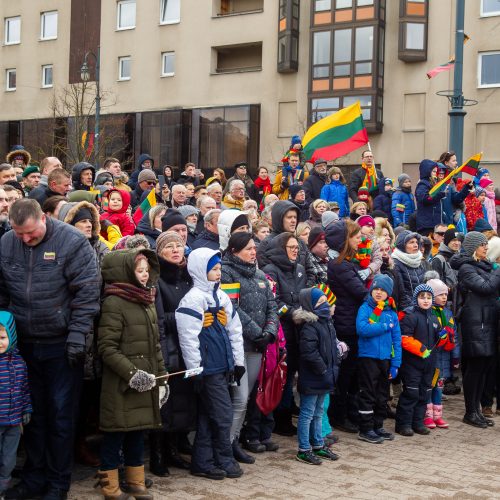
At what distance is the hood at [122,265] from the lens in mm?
6402

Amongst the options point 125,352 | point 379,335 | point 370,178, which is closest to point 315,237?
point 379,335

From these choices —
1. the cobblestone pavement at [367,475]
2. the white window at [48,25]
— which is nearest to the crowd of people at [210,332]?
the cobblestone pavement at [367,475]

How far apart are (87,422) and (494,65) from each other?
1209 inches

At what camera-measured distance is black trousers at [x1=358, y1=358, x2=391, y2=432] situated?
8.84 m

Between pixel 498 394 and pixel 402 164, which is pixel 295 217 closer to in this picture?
pixel 498 394

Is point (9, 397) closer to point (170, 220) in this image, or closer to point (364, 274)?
point (170, 220)

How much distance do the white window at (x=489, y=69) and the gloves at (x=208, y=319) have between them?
30037mm

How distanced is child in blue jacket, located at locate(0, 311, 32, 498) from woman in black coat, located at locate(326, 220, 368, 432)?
156 inches

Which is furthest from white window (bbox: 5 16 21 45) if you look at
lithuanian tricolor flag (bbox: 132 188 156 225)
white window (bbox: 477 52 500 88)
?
lithuanian tricolor flag (bbox: 132 188 156 225)

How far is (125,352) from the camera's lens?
6.34 m

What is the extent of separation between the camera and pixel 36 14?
47312mm

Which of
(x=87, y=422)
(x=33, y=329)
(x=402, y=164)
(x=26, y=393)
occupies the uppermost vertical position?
(x=402, y=164)

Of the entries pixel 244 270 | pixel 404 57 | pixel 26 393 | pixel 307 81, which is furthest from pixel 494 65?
pixel 26 393

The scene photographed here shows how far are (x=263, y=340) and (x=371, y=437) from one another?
2.02 meters
